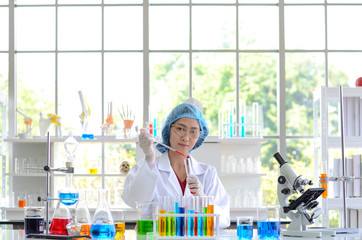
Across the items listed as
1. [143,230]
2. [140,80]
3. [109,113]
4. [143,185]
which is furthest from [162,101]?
[143,230]

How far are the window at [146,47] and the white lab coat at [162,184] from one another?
3.43 metres

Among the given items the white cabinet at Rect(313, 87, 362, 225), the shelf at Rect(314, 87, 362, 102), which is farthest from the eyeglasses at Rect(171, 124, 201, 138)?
the shelf at Rect(314, 87, 362, 102)

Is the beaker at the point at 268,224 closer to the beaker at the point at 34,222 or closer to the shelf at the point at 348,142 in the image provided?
the beaker at the point at 34,222

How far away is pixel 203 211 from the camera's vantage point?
2562mm

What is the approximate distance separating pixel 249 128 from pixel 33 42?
100 inches

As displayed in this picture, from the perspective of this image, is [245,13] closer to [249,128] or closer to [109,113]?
[249,128]

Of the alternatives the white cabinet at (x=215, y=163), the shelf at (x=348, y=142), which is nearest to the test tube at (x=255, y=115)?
the white cabinet at (x=215, y=163)

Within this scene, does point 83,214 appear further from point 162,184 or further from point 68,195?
point 162,184

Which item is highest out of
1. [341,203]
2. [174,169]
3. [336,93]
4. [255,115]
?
[336,93]

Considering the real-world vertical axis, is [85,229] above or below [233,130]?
below

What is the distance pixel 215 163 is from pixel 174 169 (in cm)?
259

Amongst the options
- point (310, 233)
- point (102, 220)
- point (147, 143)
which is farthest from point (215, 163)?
point (102, 220)

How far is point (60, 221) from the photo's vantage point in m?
2.79

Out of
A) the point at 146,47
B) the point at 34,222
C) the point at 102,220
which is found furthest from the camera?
the point at 146,47
